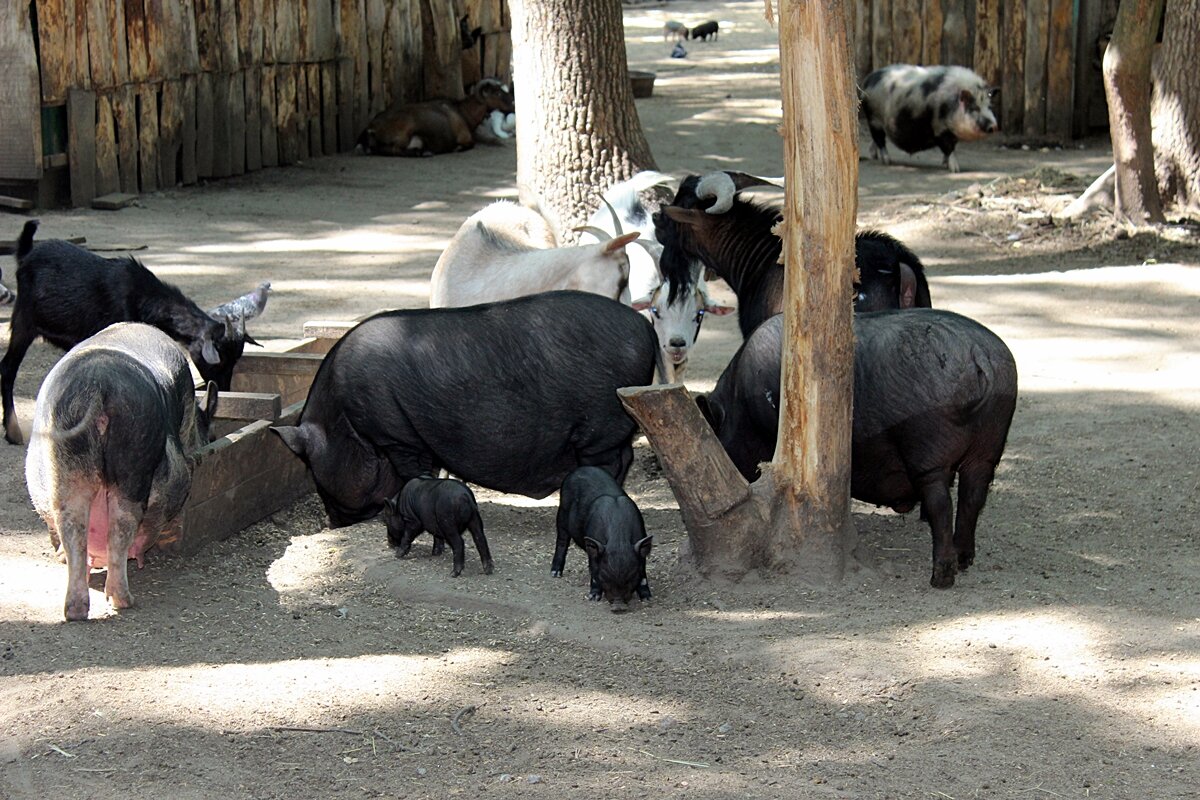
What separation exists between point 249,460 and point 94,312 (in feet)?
5.69

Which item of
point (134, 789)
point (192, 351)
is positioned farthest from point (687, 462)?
point (192, 351)

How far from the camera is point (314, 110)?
18.3 m

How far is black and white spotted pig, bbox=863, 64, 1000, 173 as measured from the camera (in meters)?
17.1

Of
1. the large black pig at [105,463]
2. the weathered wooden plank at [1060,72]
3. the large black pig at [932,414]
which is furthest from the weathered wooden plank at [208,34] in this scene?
the large black pig at [932,414]

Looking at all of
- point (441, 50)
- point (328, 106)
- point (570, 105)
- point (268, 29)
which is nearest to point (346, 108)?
point (328, 106)

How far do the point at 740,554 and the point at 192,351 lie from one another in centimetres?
344

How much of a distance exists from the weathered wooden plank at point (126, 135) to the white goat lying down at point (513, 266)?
312 inches

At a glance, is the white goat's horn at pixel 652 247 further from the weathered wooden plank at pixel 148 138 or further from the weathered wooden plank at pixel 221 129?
the weathered wooden plank at pixel 221 129

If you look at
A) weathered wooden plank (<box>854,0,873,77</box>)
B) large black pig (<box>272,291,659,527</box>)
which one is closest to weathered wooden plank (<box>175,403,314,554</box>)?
large black pig (<box>272,291,659,527</box>)

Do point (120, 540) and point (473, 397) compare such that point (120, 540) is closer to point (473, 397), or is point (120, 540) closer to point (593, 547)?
point (473, 397)

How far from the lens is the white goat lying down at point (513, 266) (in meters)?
7.49

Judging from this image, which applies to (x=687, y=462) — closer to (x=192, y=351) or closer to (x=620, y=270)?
(x=620, y=270)

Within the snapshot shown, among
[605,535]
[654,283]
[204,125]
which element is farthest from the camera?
[204,125]

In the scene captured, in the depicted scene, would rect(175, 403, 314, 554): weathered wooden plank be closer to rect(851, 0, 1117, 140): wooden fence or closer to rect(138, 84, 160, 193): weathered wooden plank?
rect(138, 84, 160, 193): weathered wooden plank
